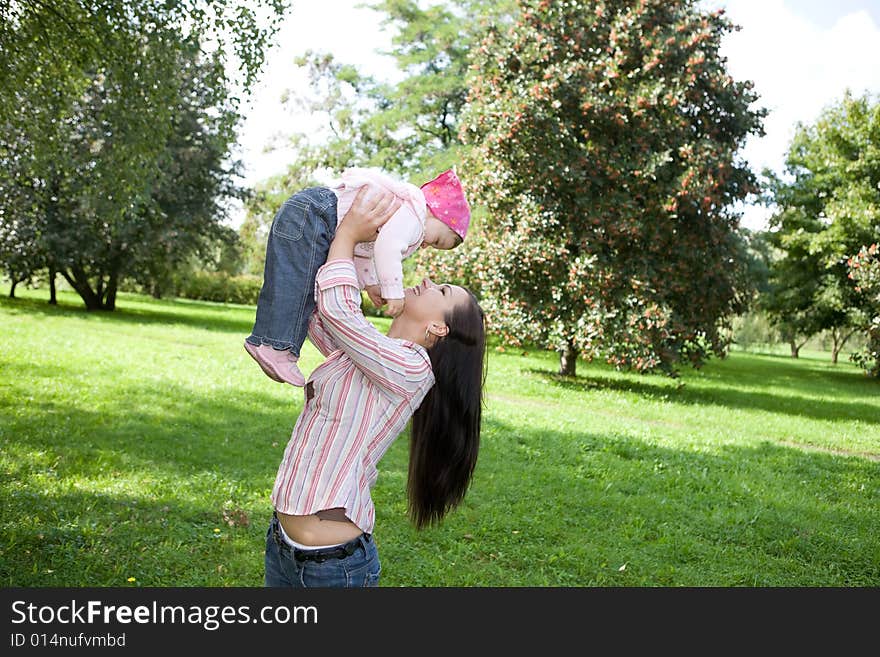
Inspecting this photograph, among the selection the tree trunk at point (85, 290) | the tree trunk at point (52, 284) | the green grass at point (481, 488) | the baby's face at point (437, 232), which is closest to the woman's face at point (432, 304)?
the baby's face at point (437, 232)

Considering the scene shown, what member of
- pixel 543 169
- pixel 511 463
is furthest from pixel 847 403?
pixel 511 463

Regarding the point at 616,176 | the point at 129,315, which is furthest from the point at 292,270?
the point at 129,315

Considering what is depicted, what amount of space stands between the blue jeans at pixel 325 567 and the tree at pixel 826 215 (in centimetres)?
2699

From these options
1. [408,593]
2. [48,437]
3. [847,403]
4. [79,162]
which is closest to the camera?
[408,593]

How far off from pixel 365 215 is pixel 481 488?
604 cm

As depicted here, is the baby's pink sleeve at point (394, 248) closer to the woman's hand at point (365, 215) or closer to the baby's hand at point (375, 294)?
the baby's hand at point (375, 294)

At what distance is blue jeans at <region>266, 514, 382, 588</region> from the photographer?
2289 mm

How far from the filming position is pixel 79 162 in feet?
45.8

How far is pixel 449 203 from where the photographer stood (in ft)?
9.78

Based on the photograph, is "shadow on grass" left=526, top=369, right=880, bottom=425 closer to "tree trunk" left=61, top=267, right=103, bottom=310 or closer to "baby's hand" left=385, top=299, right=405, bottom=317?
"baby's hand" left=385, top=299, right=405, bottom=317

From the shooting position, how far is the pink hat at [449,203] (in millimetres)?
2973

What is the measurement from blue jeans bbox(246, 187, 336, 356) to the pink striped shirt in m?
0.14

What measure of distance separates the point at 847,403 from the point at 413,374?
1959 centimetres

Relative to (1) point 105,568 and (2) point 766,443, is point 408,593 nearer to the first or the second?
(1) point 105,568
